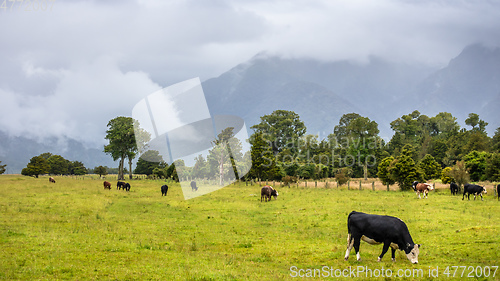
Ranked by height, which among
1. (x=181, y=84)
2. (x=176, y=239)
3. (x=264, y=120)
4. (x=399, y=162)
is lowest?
(x=176, y=239)

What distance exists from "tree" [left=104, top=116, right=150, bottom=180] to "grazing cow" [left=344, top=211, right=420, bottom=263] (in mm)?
74075

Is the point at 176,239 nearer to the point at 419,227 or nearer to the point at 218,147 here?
the point at 419,227

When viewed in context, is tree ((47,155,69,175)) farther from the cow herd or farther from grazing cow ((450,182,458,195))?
the cow herd

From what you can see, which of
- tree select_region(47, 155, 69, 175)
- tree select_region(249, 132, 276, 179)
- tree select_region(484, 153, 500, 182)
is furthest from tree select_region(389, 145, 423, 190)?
tree select_region(47, 155, 69, 175)

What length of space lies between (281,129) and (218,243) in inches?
3667

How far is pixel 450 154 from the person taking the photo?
269 ft

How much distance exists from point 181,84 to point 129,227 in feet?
49.7

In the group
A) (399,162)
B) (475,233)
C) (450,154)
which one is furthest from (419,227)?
(450,154)

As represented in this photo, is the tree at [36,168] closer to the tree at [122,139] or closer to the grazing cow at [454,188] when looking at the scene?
the tree at [122,139]

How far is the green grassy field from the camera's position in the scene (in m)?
10.9

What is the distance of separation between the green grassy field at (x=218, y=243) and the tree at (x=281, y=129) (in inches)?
3075

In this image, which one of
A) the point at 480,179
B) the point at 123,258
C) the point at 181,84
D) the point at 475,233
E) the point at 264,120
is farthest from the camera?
the point at 264,120

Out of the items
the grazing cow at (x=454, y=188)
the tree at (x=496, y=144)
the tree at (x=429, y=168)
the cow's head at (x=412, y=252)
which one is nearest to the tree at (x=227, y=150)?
the tree at (x=429, y=168)

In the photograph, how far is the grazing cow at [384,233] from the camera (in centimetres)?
1154
